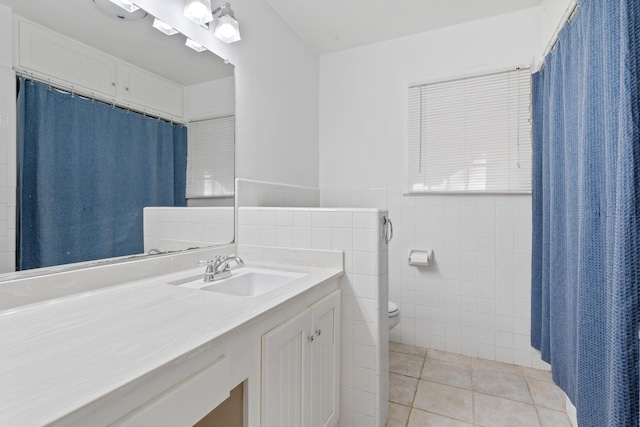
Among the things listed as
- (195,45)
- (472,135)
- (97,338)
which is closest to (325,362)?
(97,338)

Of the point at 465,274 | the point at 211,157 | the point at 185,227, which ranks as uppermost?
the point at 211,157

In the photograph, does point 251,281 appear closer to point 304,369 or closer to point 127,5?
point 304,369

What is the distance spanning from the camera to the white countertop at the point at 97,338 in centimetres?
54

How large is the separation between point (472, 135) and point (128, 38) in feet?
7.32

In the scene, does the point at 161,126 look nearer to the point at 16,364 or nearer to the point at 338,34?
the point at 16,364

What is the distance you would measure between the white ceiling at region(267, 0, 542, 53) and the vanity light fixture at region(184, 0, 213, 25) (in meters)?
0.80

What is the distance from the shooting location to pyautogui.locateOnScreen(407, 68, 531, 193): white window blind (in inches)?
88.4

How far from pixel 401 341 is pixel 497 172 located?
1.54 metres

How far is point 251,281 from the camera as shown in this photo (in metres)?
1.58

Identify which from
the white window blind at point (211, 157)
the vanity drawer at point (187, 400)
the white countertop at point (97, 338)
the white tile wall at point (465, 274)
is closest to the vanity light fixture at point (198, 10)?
the white window blind at point (211, 157)

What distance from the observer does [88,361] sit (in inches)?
25.8

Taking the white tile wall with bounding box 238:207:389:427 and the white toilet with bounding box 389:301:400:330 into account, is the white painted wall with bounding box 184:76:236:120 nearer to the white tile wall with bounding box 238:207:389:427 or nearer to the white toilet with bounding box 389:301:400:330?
the white tile wall with bounding box 238:207:389:427

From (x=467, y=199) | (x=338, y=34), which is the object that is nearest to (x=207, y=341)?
(x=467, y=199)

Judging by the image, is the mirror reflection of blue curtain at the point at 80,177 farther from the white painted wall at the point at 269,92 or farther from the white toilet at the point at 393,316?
the white toilet at the point at 393,316
